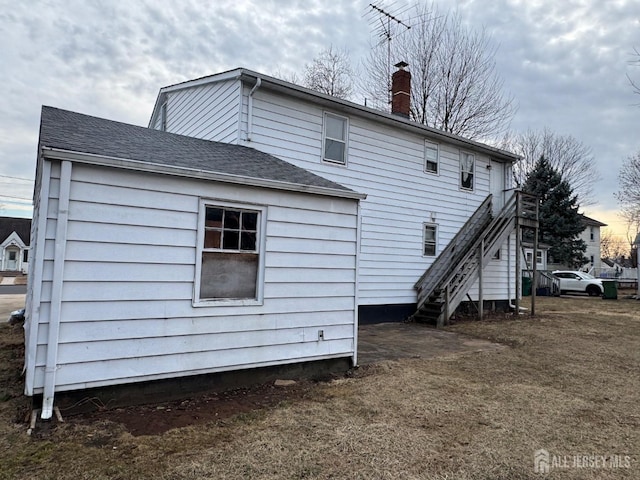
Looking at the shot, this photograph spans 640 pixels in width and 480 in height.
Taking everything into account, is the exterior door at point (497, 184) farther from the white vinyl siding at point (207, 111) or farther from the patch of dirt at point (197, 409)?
the patch of dirt at point (197, 409)

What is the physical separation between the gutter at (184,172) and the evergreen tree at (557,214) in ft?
97.2

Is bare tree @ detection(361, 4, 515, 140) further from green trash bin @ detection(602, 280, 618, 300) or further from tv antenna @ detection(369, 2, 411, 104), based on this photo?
green trash bin @ detection(602, 280, 618, 300)

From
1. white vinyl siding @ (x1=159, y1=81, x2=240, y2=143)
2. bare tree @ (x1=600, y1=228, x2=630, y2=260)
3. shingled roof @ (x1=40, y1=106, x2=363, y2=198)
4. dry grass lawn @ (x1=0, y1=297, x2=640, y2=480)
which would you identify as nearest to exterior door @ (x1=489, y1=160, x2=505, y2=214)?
dry grass lawn @ (x1=0, y1=297, x2=640, y2=480)

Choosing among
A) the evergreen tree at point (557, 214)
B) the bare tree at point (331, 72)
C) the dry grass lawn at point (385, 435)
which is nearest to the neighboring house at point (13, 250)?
the bare tree at point (331, 72)

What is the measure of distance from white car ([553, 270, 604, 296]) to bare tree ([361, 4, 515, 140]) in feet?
32.1

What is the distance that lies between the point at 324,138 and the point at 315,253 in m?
4.98

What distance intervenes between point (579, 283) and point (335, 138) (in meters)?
20.6

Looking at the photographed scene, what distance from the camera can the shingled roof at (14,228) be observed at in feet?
126

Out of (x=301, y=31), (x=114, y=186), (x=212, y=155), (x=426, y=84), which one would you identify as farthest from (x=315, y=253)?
(x=426, y=84)

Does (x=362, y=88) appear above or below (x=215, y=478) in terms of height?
above

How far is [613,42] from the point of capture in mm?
9758

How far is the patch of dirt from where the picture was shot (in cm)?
374

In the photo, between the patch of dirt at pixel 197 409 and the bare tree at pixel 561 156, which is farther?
the bare tree at pixel 561 156

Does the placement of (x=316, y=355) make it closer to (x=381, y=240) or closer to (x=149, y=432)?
(x=149, y=432)
